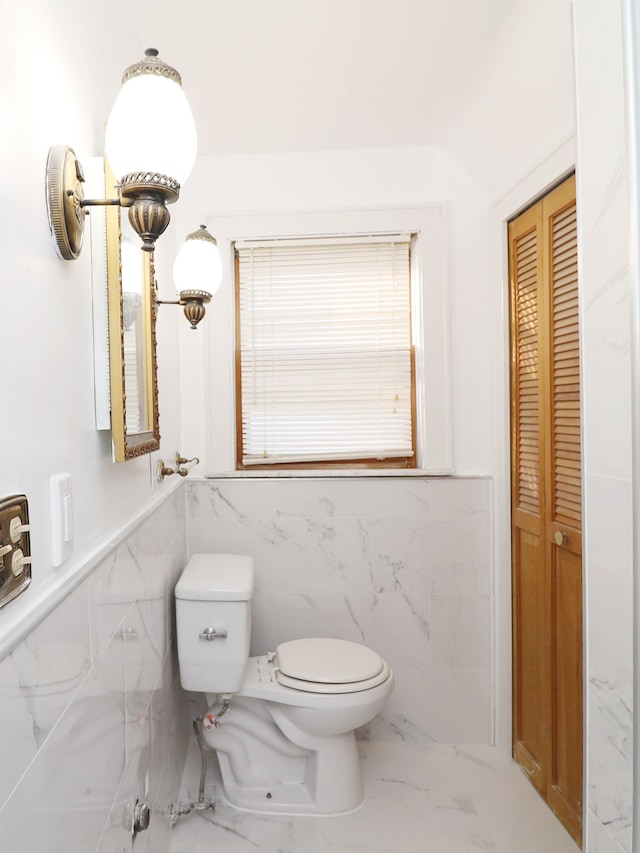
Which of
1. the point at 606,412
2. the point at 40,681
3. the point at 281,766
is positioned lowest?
the point at 281,766

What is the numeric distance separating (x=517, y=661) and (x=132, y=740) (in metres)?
1.42

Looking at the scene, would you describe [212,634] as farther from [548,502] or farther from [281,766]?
[548,502]

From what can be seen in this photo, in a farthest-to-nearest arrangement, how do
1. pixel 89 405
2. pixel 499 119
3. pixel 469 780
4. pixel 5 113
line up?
1. pixel 469 780
2. pixel 499 119
3. pixel 89 405
4. pixel 5 113

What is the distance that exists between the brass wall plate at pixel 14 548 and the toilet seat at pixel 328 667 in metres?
1.26

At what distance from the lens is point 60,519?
2.85ft

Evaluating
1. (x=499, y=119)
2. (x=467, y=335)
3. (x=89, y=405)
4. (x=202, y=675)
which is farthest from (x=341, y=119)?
(x=202, y=675)

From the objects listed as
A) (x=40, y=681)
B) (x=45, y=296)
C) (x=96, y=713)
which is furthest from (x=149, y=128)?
(x=96, y=713)

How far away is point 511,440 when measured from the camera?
209 cm

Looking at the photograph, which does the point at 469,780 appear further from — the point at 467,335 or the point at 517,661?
the point at 467,335

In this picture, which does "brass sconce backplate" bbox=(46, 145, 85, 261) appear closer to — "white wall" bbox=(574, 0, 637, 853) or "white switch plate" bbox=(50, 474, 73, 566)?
"white switch plate" bbox=(50, 474, 73, 566)

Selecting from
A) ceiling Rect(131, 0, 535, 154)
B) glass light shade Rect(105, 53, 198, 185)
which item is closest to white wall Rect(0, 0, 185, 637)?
glass light shade Rect(105, 53, 198, 185)

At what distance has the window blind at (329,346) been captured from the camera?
2246mm

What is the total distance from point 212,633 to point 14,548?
1.18 metres

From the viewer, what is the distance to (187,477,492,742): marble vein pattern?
2193 mm
